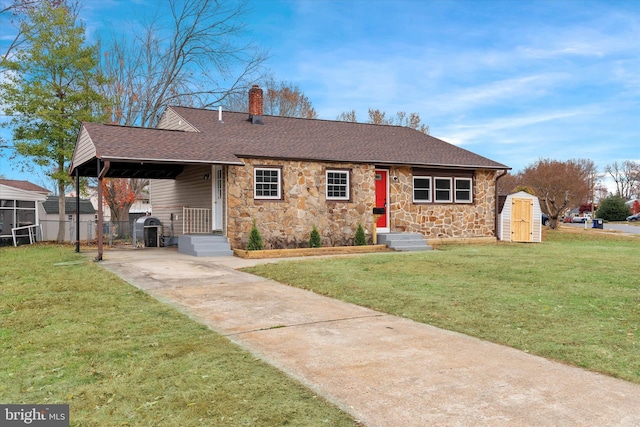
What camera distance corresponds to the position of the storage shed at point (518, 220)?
18.8 meters

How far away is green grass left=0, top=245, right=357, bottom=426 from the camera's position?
3049 mm

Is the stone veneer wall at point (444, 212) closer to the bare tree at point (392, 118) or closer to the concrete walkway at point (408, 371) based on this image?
the concrete walkway at point (408, 371)

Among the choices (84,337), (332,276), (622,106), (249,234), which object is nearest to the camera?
(84,337)

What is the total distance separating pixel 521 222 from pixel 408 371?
16786mm

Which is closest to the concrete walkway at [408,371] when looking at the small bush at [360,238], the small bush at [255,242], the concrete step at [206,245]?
the concrete step at [206,245]

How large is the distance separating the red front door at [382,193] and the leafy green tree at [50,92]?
1173 centimetres

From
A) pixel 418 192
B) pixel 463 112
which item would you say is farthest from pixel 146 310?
pixel 463 112

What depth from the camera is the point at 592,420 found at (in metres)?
2.98

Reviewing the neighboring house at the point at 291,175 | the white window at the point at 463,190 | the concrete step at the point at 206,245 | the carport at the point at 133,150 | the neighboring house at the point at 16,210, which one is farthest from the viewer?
the neighboring house at the point at 16,210

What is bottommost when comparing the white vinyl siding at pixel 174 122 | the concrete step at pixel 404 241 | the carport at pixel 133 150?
the concrete step at pixel 404 241

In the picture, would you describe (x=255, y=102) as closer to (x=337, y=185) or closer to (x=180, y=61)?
(x=337, y=185)

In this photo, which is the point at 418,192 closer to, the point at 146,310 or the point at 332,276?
the point at 332,276

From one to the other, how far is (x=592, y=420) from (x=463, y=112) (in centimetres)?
2472

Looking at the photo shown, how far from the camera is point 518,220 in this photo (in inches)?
742
